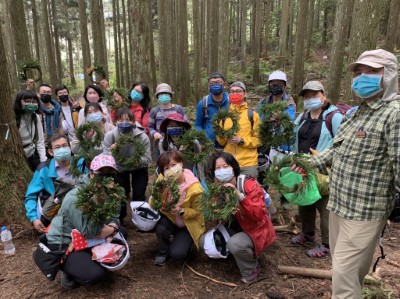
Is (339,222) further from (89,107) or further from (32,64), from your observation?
(32,64)

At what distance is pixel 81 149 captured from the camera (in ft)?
15.1

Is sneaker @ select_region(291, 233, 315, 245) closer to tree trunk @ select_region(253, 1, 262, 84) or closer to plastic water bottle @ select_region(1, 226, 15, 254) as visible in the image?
plastic water bottle @ select_region(1, 226, 15, 254)

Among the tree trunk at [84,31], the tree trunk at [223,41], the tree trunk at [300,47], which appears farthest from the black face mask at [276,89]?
the tree trunk at [84,31]

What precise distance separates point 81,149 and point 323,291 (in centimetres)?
363

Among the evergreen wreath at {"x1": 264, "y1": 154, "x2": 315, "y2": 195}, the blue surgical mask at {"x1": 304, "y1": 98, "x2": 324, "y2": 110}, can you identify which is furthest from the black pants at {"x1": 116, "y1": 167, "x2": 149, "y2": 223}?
the blue surgical mask at {"x1": 304, "y1": 98, "x2": 324, "y2": 110}

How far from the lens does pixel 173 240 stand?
4.10 m

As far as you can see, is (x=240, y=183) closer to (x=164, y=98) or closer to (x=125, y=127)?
(x=125, y=127)

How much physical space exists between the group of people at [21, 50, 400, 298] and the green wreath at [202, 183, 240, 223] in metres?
0.15

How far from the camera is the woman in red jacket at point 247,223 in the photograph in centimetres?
360

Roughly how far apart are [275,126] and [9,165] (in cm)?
394

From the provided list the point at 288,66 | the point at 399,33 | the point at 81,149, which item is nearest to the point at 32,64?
the point at 81,149

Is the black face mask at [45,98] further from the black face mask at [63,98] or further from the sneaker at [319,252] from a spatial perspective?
the sneaker at [319,252]

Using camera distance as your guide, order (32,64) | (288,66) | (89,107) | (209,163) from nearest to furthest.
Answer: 1. (209,163)
2. (89,107)
3. (32,64)
4. (288,66)

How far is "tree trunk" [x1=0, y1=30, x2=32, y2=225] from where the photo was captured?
4609 mm
